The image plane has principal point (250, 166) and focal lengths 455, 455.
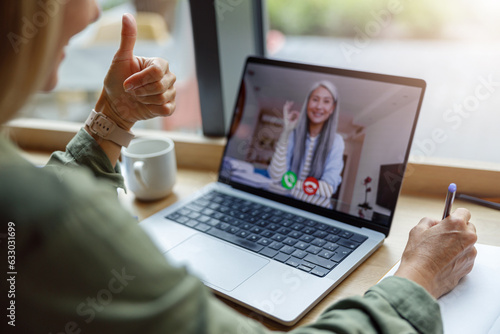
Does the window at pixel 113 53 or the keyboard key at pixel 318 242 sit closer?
the keyboard key at pixel 318 242

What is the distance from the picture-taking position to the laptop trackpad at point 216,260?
746 millimetres

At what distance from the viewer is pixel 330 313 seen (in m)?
0.55

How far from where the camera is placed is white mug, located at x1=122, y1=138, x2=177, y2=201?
39.4 inches

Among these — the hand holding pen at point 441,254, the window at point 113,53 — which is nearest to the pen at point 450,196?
the hand holding pen at point 441,254

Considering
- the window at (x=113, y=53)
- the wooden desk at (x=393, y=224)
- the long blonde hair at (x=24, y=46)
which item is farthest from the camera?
the window at (x=113, y=53)

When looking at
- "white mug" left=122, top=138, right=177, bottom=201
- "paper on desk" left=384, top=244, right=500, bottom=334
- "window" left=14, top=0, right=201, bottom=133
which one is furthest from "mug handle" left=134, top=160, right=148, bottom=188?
"window" left=14, top=0, right=201, bottom=133

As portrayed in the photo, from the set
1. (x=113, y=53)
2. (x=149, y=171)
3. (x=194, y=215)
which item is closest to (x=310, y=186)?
(x=194, y=215)

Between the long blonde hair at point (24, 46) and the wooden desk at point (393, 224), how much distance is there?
430 mm

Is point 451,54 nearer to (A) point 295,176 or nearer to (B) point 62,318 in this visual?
(A) point 295,176

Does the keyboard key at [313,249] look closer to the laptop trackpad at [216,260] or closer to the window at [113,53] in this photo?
the laptop trackpad at [216,260]

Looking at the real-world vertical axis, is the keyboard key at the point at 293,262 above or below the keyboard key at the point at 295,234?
below

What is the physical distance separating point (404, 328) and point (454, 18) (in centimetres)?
Answer: 107

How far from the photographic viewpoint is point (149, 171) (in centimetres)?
101

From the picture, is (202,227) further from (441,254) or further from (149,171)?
(441,254)
